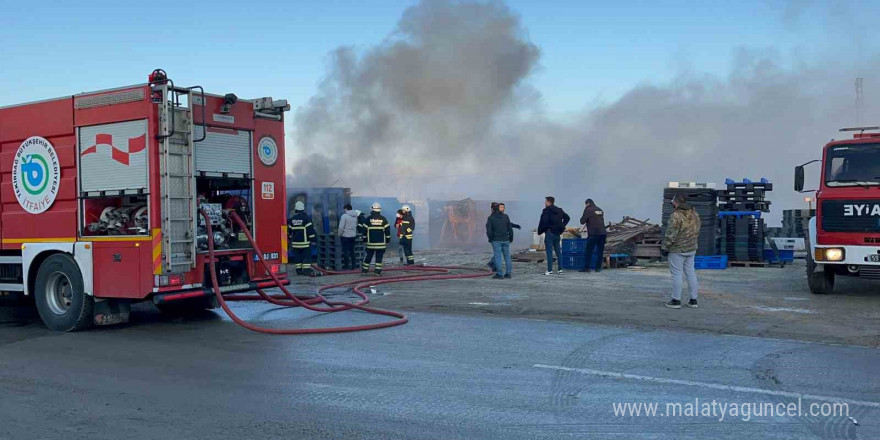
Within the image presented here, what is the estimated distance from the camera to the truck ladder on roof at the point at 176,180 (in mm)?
8344

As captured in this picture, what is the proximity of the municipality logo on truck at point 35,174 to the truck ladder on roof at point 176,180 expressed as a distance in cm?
166

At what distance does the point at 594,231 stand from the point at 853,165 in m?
5.85

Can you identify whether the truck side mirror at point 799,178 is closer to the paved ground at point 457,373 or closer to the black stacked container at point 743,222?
the paved ground at point 457,373

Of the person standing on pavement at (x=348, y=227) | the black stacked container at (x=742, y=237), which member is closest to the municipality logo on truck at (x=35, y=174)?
the person standing on pavement at (x=348, y=227)

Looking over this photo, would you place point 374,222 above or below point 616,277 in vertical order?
above

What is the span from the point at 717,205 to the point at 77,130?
13875mm

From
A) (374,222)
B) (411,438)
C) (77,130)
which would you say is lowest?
(411,438)

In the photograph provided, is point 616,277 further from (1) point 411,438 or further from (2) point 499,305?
(1) point 411,438

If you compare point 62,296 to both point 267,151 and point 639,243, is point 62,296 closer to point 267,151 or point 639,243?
point 267,151

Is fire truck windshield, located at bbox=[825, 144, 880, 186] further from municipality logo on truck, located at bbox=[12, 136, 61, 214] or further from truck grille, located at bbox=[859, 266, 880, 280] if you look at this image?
municipality logo on truck, located at bbox=[12, 136, 61, 214]

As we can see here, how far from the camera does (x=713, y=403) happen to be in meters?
5.38

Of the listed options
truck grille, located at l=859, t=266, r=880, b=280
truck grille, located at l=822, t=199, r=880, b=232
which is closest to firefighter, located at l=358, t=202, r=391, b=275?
truck grille, located at l=822, t=199, r=880, b=232

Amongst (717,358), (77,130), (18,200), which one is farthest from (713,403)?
(18,200)

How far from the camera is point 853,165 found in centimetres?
1125
